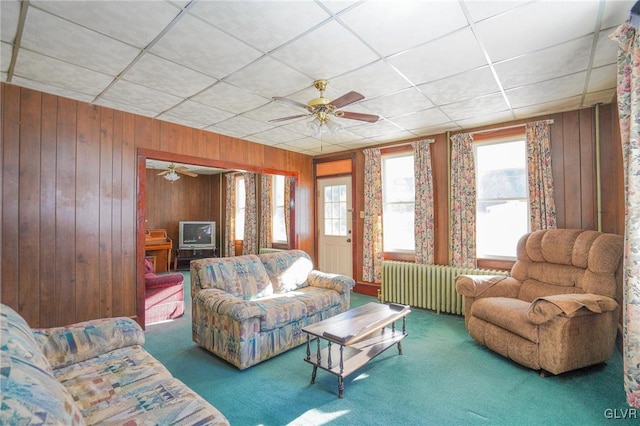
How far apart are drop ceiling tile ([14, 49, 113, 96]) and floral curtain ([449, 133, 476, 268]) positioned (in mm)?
4262

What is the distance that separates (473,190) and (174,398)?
13.9 feet

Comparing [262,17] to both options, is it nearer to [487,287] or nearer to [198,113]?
[198,113]

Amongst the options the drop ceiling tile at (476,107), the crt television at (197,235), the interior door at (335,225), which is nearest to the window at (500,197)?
the drop ceiling tile at (476,107)

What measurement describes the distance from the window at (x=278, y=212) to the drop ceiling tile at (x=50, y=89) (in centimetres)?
390

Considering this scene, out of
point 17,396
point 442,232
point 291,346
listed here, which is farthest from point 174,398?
point 442,232

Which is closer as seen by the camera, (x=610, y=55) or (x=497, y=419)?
(x=497, y=419)

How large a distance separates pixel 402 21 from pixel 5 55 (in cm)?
301

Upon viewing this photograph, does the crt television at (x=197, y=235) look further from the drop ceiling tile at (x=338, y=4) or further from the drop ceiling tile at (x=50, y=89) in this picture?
the drop ceiling tile at (x=338, y=4)

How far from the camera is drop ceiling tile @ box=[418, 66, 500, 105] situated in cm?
280

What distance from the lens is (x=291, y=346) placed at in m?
3.11

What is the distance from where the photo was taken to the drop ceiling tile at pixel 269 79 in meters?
2.61

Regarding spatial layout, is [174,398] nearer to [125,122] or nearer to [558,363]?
[558,363]

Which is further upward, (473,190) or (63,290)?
(473,190)

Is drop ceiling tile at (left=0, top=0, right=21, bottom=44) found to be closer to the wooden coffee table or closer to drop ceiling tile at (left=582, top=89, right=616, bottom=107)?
the wooden coffee table
